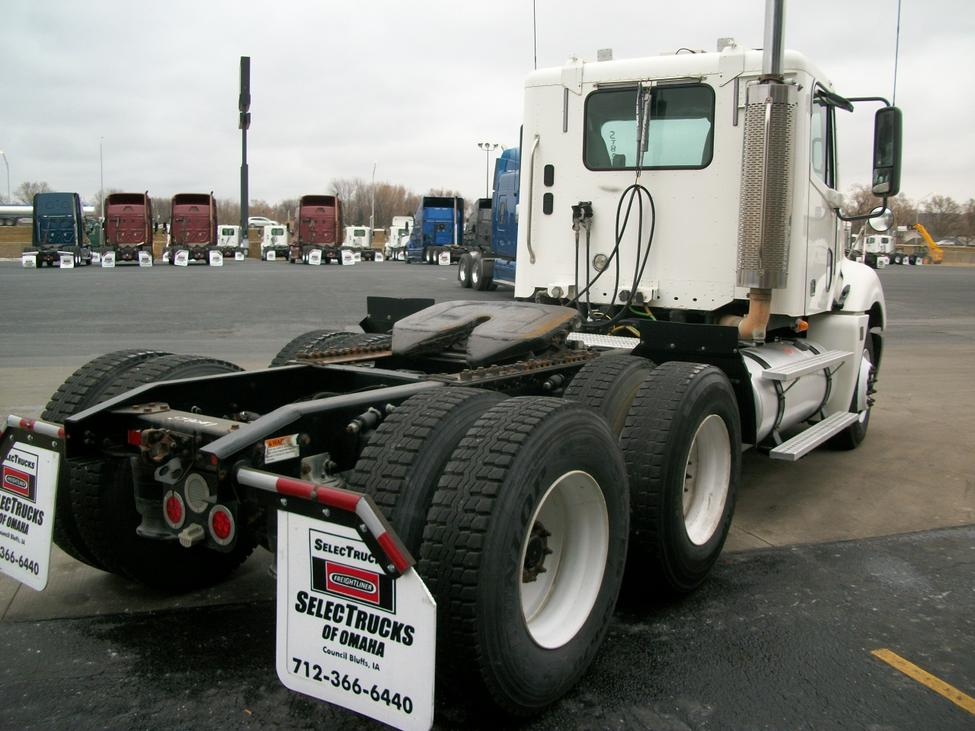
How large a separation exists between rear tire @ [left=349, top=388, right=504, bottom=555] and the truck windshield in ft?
11.0

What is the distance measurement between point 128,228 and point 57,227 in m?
2.95

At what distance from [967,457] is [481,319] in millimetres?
4674

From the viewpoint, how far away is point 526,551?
3084mm

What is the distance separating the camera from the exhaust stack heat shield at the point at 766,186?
5.43m

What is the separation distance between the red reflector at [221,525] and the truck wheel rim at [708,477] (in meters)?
2.28

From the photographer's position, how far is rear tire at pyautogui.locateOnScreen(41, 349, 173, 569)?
12.0 ft

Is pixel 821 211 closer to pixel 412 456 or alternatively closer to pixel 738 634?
pixel 738 634

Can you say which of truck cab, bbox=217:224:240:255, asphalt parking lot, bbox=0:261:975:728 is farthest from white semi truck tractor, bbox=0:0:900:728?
truck cab, bbox=217:224:240:255

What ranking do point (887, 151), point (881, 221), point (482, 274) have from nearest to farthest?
point (887, 151) → point (881, 221) → point (482, 274)

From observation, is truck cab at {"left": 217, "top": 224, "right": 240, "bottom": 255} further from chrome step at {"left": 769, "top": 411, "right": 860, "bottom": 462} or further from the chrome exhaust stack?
the chrome exhaust stack

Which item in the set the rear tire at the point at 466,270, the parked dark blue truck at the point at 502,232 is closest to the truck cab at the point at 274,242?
the rear tire at the point at 466,270

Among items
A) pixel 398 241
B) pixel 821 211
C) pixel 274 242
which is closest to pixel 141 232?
pixel 274 242

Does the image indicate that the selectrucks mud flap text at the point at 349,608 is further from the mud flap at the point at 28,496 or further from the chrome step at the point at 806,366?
the chrome step at the point at 806,366

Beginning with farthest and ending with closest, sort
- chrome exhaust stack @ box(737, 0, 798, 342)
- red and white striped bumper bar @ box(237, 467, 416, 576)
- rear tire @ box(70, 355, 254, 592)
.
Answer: chrome exhaust stack @ box(737, 0, 798, 342) → rear tire @ box(70, 355, 254, 592) → red and white striped bumper bar @ box(237, 467, 416, 576)
